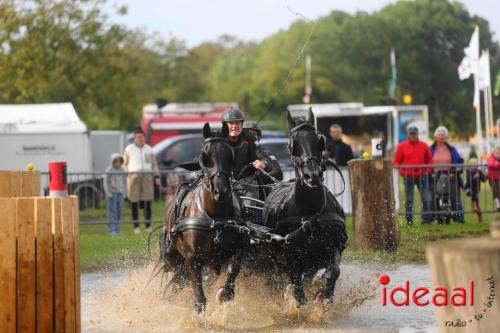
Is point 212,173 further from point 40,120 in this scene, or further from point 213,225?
point 40,120

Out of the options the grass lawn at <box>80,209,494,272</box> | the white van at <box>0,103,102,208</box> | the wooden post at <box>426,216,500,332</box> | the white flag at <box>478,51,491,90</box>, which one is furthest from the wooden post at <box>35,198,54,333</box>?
the white flag at <box>478,51,491,90</box>

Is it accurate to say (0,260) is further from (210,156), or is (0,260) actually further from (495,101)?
(495,101)

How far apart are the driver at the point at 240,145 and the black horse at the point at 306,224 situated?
0.76m

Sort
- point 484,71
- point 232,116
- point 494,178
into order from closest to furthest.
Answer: point 232,116 < point 494,178 < point 484,71

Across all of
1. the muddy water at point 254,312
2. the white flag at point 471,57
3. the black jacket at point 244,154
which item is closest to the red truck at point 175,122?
the white flag at point 471,57

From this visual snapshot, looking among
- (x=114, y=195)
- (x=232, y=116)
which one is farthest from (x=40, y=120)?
(x=232, y=116)

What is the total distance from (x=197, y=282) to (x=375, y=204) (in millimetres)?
5395

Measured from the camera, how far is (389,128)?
1831 inches

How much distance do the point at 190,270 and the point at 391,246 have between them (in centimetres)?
543

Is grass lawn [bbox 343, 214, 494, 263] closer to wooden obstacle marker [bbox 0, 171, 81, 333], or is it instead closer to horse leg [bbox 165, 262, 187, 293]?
horse leg [bbox 165, 262, 187, 293]

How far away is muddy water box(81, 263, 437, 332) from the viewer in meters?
10.8

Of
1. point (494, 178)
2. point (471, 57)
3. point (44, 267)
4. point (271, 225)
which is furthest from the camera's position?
point (471, 57)

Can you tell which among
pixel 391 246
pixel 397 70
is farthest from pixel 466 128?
pixel 391 246

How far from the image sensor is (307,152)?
10469mm
